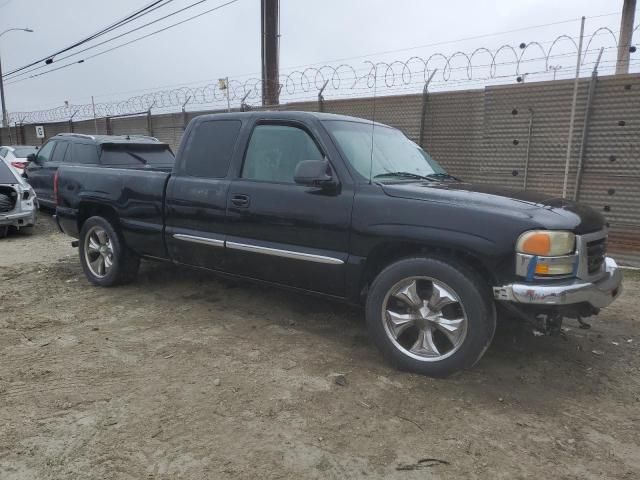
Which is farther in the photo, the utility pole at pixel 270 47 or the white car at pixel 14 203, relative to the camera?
the utility pole at pixel 270 47

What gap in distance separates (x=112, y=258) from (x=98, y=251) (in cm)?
29

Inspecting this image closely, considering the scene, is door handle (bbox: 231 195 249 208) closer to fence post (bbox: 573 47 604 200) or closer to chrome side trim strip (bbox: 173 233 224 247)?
chrome side trim strip (bbox: 173 233 224 247)

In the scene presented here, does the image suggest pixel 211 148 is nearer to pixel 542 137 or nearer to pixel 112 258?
pixel 112 258

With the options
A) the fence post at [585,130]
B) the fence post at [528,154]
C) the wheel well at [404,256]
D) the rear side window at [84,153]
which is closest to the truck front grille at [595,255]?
the wheel well at [404,256]

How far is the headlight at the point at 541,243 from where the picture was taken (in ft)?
9.90

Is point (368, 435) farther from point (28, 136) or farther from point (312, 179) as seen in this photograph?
point (28, 136)

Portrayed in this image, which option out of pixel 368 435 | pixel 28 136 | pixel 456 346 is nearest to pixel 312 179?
pixel 456 346

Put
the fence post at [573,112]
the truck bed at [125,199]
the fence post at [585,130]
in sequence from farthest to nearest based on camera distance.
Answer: the fence post at [585,130]
the fence post at [573,112]
the truck bed at [125,199]

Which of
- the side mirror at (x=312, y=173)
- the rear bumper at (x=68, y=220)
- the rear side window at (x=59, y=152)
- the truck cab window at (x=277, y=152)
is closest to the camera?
the side mirror at (x=312, y=173)

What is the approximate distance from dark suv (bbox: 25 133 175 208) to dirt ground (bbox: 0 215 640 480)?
5111mm

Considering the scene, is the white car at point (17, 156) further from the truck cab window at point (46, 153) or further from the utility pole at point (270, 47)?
the utility pole at point (270, 47)

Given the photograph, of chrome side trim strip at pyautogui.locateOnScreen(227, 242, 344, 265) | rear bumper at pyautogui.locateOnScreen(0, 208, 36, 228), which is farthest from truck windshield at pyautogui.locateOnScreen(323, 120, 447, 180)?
rear bumper at pyautogui.locateOnScreen(0, 208, 36, 228)

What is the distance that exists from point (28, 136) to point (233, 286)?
1007 inches

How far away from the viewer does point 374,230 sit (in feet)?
11.7
